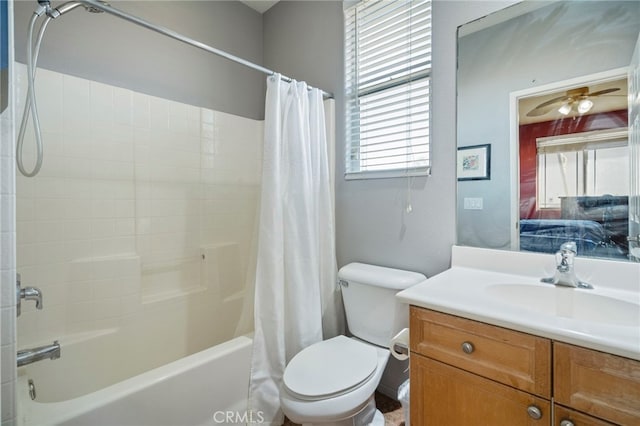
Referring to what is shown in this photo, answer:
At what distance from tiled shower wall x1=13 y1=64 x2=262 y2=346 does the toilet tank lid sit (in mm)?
983

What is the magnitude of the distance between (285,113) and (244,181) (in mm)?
838

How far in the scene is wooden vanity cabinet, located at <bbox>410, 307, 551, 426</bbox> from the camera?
770 mm

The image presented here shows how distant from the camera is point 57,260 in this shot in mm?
1433

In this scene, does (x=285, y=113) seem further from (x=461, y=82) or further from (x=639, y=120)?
(x=639, y=120)

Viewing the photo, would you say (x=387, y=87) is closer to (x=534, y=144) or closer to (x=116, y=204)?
(x=534, y=144)

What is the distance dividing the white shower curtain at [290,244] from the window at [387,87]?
0.25 meters

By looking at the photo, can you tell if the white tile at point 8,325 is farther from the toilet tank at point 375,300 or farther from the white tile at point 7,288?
the toilet tank at point 375,300

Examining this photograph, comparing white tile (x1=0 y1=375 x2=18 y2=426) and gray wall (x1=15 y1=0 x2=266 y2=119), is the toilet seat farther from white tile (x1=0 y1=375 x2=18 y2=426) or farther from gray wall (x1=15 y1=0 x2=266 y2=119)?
gray wall (x1=15 y1=0 x2=266 y2=119)

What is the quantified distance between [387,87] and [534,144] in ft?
2.62

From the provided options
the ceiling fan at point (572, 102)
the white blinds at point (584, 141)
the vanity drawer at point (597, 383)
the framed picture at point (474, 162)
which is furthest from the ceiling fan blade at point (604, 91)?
the vanity drawer at point (597, 383)

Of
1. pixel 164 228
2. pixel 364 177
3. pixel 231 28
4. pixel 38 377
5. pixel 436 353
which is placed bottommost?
pixel 38 377

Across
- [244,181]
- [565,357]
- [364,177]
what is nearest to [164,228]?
[244,181]

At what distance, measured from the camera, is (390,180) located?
63.7 inches

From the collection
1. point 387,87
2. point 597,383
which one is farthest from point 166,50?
point 597,383
